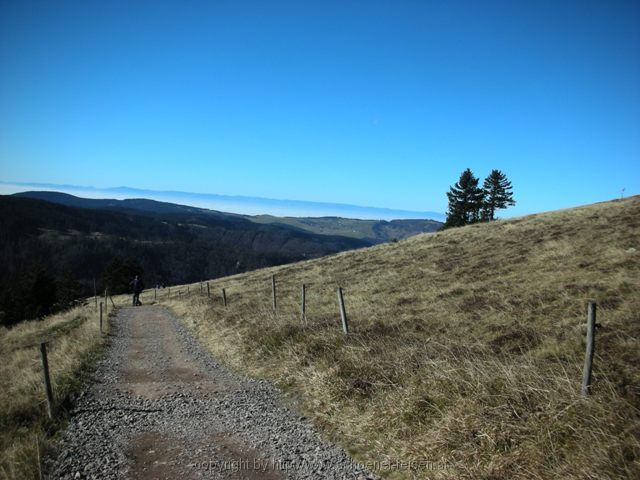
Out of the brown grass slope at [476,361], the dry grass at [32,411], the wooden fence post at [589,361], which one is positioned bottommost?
the dry grass at [32,411]

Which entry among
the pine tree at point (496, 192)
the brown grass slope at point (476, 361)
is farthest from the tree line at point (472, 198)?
the brown grass slope at point (476, 361)

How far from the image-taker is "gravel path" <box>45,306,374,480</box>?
5.14 metres

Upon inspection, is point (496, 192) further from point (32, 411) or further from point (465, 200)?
point (32, 411)

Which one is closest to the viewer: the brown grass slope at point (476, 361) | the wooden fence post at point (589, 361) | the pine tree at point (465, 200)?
the brown grass slope at point (476, 361)

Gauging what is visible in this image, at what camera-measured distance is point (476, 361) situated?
6242mm

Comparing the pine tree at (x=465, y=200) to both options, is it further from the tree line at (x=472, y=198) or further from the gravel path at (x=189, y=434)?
the gravel path at (x=189, y=434)

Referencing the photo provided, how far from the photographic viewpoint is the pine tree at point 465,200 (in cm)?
6256

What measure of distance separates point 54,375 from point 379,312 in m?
10.5

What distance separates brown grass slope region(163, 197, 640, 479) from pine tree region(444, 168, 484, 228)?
41793mm

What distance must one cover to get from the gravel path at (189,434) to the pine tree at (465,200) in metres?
58.4

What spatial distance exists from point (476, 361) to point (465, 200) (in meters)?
60.9

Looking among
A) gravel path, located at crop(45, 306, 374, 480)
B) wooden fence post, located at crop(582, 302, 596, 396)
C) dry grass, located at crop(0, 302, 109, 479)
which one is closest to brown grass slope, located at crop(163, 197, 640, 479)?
wooden fence post, located at crop(582, 302, 596, 396)

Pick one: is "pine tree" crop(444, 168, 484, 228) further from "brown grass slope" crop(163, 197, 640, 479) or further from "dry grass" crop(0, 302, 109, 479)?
"dry grass" crop(0, 302, 109, 479)

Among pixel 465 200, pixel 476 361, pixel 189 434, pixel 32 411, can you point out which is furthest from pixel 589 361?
pixel 465 200
